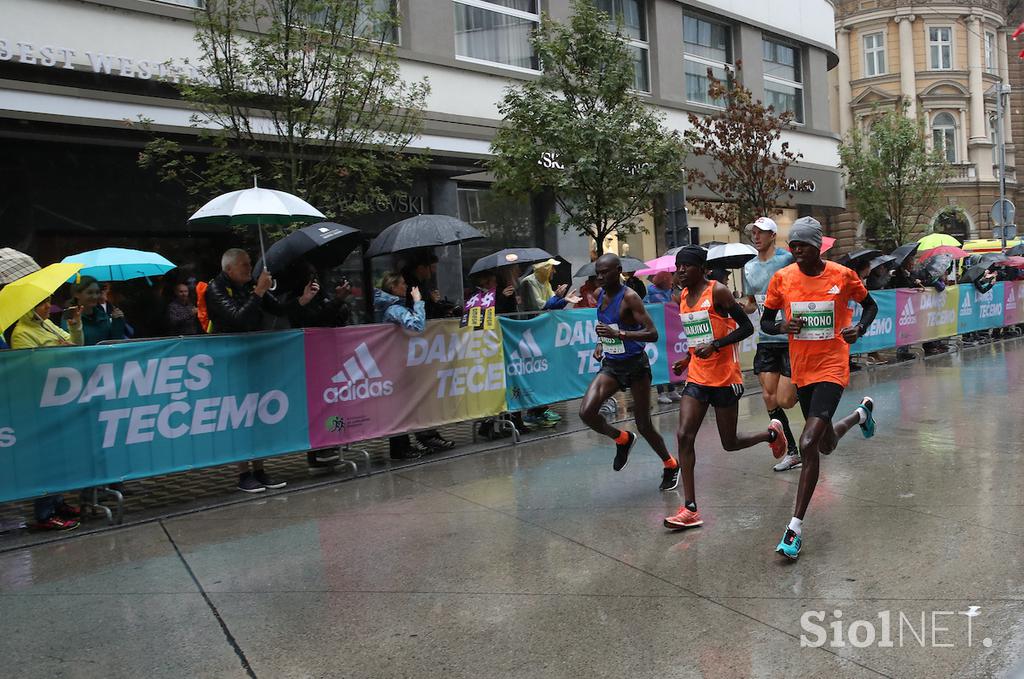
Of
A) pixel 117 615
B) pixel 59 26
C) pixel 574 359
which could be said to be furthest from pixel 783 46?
pixel 117 615

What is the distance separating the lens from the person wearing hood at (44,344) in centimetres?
680

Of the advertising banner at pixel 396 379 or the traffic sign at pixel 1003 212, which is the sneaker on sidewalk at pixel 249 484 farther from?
the traffic sign at pixel 1003 212

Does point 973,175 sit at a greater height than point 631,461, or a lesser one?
greater

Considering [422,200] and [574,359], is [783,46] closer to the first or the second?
[422,200]

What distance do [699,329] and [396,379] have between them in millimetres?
3575

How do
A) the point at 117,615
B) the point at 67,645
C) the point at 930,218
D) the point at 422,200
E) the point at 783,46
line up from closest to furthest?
the point at 67,645
the point at 117,615
the point at 422,200
the point at 783,46
the point at 930,218

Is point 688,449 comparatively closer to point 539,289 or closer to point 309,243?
point 309,243

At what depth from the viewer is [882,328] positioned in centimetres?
1583

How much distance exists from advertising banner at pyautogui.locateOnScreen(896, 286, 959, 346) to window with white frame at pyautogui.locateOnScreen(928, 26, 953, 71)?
31.6 meters

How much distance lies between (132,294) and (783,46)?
20.2 m

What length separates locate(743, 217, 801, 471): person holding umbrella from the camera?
7637 millimetres

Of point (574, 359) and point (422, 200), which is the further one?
point (422, 200)

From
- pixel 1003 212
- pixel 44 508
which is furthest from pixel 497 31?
pixel 1003 212

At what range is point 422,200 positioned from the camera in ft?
54.7
